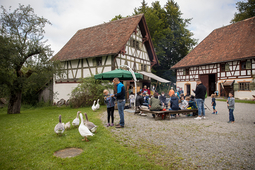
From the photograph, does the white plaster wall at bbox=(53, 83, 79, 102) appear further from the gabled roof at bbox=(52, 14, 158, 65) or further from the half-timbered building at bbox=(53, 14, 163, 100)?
the gabled roof at bbox=(52, 14, 158, 65)

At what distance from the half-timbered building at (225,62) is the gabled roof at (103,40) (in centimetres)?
657

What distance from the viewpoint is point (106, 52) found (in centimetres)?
1658

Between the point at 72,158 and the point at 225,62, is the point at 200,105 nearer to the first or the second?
the point at 72,158

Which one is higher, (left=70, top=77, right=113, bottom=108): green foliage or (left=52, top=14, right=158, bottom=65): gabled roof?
(left=52, top=14, right=158, bottom=65): gabled roof

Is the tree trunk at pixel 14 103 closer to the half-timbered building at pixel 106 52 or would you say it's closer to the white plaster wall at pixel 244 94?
the half-timbered building at pixel 106 52

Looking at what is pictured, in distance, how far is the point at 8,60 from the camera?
11.3m

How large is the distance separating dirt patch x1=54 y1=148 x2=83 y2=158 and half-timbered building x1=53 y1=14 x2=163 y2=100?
480 inches

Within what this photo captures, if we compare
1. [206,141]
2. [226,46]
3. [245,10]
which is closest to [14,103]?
[206,141]

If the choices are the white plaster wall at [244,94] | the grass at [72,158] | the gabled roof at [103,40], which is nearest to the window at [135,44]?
the gabled roof at [103,40]

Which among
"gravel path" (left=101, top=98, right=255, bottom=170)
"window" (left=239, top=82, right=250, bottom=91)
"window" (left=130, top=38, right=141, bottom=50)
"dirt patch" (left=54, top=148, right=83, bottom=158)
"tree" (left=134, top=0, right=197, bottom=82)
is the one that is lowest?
"dirt patch" (left=54, top=148, right=83, bottom=158)

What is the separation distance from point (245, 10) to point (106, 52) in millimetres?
30572

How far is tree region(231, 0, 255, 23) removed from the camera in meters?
29.7

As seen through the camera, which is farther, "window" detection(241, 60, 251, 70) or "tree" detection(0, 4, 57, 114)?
"window" detection(241, 60, 251, 70)

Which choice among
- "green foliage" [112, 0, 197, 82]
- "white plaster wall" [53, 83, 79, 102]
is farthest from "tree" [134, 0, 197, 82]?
"white plaster wall" [53, 83, 79, 102]
